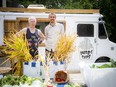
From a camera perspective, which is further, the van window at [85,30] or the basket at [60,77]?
the van window at [85,30]

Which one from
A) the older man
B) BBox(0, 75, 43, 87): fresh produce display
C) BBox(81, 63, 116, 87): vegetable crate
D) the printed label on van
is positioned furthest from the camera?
the printed label on van

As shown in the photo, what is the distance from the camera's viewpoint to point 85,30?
9680 mm

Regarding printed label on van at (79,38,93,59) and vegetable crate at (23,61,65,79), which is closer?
vegetable crate at (23,61,65,79)

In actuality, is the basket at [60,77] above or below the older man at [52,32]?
below

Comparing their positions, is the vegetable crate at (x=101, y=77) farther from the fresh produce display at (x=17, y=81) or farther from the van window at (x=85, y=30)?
the van window at (x=85, y=30)

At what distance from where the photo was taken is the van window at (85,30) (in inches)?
378

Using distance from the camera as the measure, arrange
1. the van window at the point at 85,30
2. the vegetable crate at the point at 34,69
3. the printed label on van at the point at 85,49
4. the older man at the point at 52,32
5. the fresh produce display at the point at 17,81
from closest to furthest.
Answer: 1. the fresh produce display at the point at 17,81
2. the vegetable crate at the point at 34,69
3. the older man at the point at 52,32
4. the printed label on van at the point at 85,49
5. the van window at the point at 85,30

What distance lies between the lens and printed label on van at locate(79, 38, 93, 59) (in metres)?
9.39

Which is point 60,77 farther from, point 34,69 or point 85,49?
point 85,49

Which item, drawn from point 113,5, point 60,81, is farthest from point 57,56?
point 113,5

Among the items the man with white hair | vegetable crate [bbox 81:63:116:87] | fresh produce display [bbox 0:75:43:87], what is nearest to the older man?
the man with white hair

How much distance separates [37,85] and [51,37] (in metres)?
2.05

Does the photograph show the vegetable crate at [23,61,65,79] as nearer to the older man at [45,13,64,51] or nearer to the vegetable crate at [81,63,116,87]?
the vegetable crate at [81,63,116,87]

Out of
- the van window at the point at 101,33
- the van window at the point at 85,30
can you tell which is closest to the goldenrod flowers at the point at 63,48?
the van window at the point at 85,30
